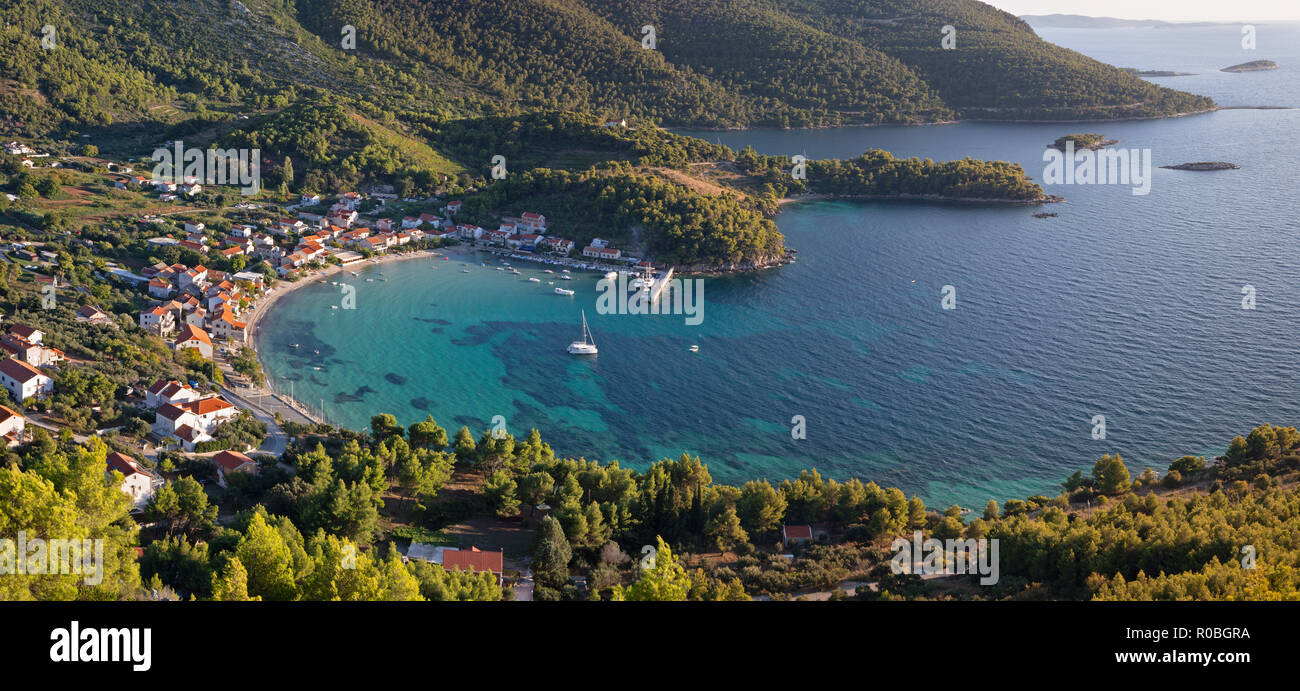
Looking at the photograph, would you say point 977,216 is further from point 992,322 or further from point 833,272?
point 992,322

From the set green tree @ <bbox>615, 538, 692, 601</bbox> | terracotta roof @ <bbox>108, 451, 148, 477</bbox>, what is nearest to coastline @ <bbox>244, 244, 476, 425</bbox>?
terracotta roof @ <bbox>108, 451, 148, 477</bbox>

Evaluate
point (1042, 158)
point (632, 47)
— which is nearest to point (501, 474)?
point (1042, 158)

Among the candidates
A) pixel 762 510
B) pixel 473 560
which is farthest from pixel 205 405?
pixel 762 510

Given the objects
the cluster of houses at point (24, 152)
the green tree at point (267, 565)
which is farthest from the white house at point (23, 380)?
the cluster of houses at point (24, 152)

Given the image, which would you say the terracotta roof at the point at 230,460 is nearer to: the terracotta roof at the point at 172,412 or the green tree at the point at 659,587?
the terracotta roof at the point at 172,412

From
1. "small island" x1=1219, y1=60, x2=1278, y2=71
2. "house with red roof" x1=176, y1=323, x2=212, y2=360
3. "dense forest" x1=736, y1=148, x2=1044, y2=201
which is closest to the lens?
"house with red roof" x1=176, y1=323, x2=212, y2=360

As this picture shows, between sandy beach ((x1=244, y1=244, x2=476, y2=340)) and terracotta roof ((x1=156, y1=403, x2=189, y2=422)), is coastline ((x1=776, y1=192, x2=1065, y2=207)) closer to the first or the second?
sandy beach ((x1=244, y1=244, x2=476, y2=340))

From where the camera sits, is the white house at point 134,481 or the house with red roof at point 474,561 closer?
the house with red roof at point 474,561

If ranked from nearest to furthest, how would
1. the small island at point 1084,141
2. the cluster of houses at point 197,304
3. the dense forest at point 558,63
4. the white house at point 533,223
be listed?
the cluster of houses at point 197,304 < the white house at point 533,223 < the dense forest at point 558,63 < the small island at point 1084,141
